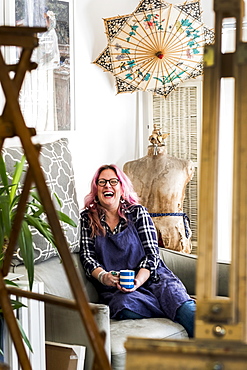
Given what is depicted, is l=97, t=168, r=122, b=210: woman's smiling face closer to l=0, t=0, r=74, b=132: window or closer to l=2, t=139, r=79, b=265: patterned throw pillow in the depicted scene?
l=2, t=139, r=79, b=265: patterned throw pillow

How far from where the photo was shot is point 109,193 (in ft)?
10.9

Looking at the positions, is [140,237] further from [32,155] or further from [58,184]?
[32,155]

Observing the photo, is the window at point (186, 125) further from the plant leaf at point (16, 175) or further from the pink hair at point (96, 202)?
the plant leaf at point (16, 175)

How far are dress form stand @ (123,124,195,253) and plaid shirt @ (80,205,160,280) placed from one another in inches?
23.1

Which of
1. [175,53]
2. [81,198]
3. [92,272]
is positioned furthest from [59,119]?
A: [92,272]

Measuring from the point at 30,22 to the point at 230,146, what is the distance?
148cm

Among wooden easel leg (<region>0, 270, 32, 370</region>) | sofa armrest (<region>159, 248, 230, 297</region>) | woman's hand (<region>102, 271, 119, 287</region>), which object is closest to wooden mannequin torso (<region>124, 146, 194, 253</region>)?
sofa armrest (<region>159, 248, 230, 297</region>)

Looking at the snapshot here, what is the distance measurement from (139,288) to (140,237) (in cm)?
25

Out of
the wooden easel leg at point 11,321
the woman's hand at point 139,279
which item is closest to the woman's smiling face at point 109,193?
the woman's hand at point 139,279

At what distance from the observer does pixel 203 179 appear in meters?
1.06

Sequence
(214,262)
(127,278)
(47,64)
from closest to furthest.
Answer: (214,262), (127,278), (47,64)

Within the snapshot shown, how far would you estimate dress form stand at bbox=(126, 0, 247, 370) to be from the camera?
3.26ft

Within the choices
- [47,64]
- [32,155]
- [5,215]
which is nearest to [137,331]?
[5,215]

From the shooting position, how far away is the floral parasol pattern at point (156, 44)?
3.97 m
